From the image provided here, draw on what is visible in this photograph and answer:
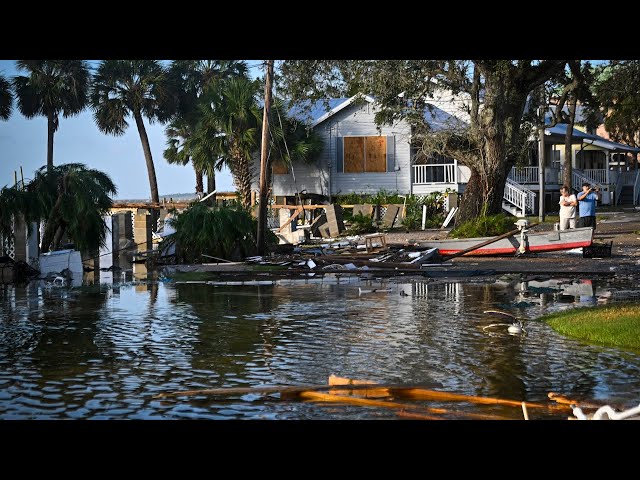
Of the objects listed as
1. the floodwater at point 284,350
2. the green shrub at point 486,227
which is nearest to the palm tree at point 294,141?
the green shrub at point 486,227

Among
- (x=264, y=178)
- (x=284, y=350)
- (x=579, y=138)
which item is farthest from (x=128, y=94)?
(x=284, y=350)

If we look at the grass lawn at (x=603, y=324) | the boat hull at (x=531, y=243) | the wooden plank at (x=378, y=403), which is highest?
the boat hull at (x=531, y=243)

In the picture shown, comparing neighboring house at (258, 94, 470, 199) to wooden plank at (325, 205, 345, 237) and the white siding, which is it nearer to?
the white siding

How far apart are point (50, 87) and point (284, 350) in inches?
1925

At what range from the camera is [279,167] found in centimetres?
5031

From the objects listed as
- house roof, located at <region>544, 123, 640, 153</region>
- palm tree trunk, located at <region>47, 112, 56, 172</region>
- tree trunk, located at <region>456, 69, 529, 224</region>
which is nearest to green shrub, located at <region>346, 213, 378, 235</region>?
tree trunk, located at <region>456, 69, 529, 224</region>

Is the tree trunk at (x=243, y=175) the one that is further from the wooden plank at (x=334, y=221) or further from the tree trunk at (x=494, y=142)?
the tree trunk at (x=494, y=142)

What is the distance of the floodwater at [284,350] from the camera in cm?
961

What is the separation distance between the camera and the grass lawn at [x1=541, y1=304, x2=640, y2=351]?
12784mm

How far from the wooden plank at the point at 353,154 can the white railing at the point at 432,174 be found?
274 centimetres

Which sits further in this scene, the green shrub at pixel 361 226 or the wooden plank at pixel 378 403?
the green shrub at pixel 361 226

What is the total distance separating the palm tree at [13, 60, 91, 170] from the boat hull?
3590cm

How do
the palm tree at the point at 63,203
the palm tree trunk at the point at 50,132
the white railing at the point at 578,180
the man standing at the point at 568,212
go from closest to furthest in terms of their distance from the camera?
the palm tree at the point at 63,203
the man standing at the point at 568,212
the white railing at the point at 578,180
the palm tree trunk at the point at 50,132
